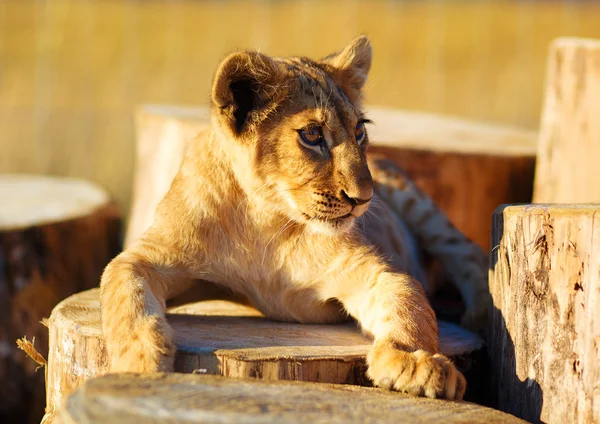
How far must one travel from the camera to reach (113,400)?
8.50 feet

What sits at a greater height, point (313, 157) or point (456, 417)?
point (313, 157)

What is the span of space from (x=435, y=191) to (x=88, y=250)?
227 cm

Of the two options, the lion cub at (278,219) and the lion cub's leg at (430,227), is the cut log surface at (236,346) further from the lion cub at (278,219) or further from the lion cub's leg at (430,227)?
the lion cub's leg at (430,227)

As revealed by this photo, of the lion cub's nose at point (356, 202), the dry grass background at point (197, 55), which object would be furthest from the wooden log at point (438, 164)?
the dry grass background at point (197, 55)

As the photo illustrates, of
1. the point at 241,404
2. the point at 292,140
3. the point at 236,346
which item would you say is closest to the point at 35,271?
the point at 292,140

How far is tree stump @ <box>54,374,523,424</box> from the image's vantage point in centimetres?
255

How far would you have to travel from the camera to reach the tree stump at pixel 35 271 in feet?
18.5

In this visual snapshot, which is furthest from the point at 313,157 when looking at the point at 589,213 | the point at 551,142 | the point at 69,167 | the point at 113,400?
the point at 69,167

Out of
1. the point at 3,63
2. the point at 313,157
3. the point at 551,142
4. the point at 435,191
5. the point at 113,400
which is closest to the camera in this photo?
the point at 113,400

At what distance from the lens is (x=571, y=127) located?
17.7 feet

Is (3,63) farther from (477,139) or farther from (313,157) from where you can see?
(313,157)

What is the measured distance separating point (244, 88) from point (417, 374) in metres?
1.34

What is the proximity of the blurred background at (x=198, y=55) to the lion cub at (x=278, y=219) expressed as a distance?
618 centimetres

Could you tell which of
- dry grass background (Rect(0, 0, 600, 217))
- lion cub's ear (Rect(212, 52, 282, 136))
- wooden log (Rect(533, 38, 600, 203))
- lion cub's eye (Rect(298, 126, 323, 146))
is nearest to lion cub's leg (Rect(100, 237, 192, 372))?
lion cub's ear (Rect(212, 52, 282, 136))
